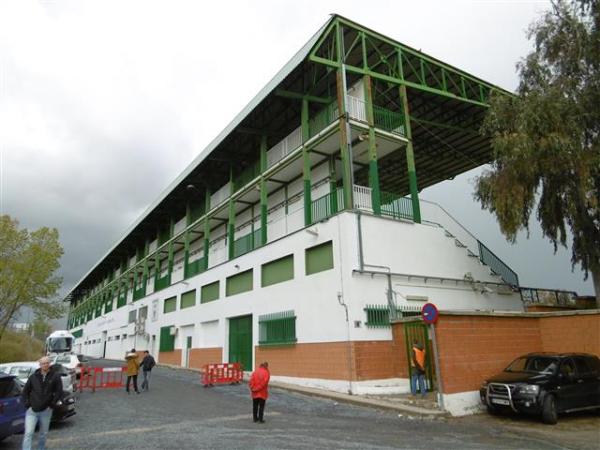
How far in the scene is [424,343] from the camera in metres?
13.9

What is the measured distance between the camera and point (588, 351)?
13.7 metres

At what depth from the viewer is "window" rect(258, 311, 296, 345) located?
17.0 m

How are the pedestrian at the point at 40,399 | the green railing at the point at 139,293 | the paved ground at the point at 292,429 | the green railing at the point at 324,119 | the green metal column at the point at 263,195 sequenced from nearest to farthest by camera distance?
the pedestrian at the point at 40,399
the paved ground at the point at 292,429
the green railing at the point at 324,119
the green metal column at the point at 263,195
the green railing at the point at 139,293

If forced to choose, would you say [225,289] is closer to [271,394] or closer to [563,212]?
[271,394]

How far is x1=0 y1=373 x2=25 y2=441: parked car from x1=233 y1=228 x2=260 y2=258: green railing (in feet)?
45.0

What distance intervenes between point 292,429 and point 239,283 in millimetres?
13178

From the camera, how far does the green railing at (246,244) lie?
22.3m

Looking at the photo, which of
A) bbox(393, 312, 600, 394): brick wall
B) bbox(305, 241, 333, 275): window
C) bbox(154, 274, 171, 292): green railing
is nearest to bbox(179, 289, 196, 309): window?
bbox(154, 274, 171, 292): green railing

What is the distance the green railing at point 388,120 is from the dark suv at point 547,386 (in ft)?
35.6

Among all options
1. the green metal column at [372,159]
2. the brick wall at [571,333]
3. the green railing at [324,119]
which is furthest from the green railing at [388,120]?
the brick wall at [571,333]

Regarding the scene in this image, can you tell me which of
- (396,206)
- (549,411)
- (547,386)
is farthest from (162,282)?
(549,411)

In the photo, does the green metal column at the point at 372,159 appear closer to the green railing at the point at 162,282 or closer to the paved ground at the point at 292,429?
the paved ground at the point at 292,429

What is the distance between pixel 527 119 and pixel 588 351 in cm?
789

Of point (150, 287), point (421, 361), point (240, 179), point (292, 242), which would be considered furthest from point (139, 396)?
point (150, 287)
